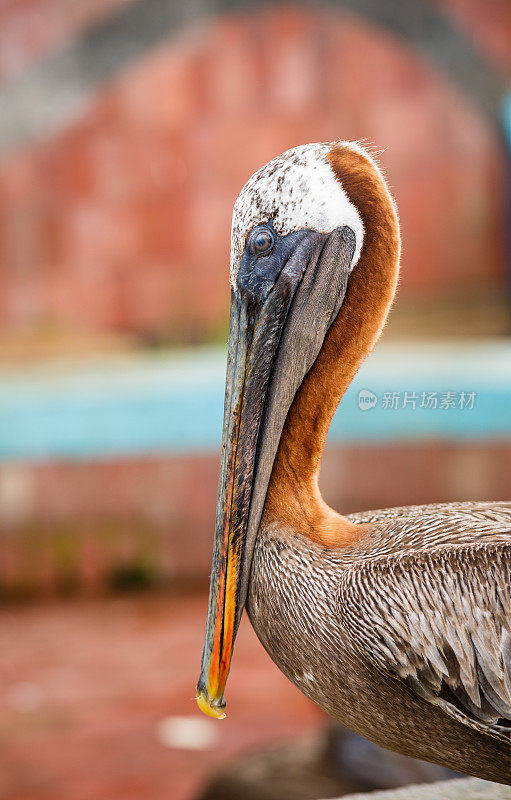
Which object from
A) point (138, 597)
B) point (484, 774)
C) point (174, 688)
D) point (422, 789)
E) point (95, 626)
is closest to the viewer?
point (484, 774)

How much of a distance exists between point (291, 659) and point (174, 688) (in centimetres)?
209

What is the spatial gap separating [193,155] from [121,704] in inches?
83.3

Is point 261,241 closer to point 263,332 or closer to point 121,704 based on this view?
point 263,332

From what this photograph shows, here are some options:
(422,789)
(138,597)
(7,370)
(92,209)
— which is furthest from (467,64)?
(422,789)

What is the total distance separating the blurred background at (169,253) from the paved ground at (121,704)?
0.08 feet

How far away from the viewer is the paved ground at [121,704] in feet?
7.73

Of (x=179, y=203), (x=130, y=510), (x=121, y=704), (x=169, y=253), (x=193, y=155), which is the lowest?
(x=121, y=704)

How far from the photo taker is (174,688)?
2.87 meters

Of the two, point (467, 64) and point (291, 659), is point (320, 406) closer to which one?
point (291, 659)

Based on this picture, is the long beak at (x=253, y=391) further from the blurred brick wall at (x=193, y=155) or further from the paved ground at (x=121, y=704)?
the blurred brick wall at (x=193, y=155)

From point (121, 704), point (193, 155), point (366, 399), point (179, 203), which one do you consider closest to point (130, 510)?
point (121, 704)

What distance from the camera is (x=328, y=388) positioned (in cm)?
93

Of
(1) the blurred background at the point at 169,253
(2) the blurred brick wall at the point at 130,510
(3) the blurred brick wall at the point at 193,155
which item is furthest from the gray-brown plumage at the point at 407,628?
(3) the blurred brick wall at the point at 193,155

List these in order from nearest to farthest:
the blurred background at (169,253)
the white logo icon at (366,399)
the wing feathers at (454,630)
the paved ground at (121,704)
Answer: the wing feathers at (454,630), the white logo icon at (366,399), the paved ground at (121,704), the blurred background at (169,253)
